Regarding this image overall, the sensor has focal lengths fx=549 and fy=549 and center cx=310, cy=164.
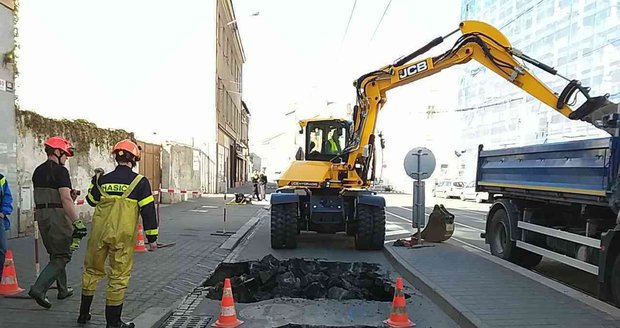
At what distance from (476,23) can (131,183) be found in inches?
304

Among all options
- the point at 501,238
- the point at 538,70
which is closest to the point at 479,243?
the point at 501,238

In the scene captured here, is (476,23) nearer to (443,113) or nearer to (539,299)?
(539,299)

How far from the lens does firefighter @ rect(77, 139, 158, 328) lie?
17.0 feet

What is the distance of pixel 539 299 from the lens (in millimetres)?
6660

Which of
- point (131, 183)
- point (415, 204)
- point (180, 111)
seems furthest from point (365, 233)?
point (180, 111)

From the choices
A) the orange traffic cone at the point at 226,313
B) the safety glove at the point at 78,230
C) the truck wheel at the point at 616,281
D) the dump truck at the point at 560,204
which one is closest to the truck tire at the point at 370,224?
the dump truck at the point at 560,204

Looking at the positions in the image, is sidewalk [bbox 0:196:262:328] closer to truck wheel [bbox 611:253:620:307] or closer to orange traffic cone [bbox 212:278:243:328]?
orange traffic cone [bbox 212:278:243:328]

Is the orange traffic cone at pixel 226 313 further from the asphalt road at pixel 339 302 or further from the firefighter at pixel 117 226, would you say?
the firefighter at pixel 117 226

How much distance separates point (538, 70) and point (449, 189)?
12.6 m

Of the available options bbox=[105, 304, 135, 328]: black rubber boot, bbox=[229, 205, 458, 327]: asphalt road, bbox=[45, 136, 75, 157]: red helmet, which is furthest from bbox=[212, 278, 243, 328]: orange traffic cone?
bbox=[45, 136, 75, 157]: red helmet

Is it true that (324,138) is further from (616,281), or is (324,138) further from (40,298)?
(40,298)

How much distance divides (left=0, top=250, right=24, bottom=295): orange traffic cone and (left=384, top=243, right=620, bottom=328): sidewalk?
17.3 ft

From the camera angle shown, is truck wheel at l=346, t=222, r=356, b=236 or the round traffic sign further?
truck wheel at l=346, t=222, r=356, b=236

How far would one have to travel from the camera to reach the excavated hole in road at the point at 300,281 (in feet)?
25.4
